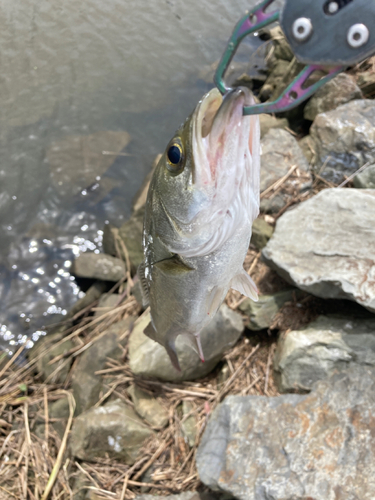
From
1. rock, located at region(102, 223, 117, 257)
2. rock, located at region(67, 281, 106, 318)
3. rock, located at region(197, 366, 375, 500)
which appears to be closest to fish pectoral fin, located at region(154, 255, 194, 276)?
rock, located at region(197, 366, 375, 500)

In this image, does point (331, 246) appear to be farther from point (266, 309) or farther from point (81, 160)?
point (81, 160)

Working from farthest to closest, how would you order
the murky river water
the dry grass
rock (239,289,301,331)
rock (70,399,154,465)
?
the murky river water, rock (239,289,301,331), rock (70,399,154,465), the dry grass

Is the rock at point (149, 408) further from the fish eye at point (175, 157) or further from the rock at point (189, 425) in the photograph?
the fish eye at point (175, 157)

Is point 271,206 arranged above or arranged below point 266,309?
above

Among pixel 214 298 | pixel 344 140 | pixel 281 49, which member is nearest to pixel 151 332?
pixel 214 298

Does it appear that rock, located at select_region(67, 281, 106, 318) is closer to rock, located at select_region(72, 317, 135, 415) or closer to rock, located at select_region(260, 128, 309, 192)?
rock, located at select_region(72, 317, 135, 415)
